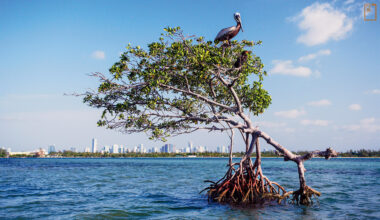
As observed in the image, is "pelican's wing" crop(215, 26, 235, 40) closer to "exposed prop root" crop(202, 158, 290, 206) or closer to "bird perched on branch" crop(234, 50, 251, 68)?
"bird perched on branch" crop(234, 50, 251, 68)

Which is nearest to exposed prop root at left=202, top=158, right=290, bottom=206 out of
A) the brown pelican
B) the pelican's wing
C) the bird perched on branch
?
the bird perched on branch

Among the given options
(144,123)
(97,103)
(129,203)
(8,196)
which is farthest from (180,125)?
(8,196)

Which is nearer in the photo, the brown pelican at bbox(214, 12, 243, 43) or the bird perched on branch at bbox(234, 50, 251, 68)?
the bird perched on branch at bbox(234, 50, 251, 68)

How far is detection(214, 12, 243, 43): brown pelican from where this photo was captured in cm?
1109

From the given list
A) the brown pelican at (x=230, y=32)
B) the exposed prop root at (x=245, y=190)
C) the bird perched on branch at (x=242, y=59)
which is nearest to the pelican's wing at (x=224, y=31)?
the brown pelican at (x=230, y=32)

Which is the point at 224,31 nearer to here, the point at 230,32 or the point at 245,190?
the point at 230,32

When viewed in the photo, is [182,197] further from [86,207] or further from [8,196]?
[8,196]

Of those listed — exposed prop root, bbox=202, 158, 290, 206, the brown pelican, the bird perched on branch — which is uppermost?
the brown pelican

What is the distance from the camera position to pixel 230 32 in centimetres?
1113

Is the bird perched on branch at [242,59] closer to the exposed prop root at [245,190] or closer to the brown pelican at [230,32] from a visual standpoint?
the brown pelican at [230,32]

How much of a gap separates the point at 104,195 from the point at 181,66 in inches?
401

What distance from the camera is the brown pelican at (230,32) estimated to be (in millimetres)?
11094

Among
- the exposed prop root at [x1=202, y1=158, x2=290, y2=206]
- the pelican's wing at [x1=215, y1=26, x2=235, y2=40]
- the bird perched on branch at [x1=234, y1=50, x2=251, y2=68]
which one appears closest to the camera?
the bird perched on branch at [x1=234, y1=50, x2=251, y2=68]

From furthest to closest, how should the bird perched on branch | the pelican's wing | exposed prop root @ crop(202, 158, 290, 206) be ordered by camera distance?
exposed prop root @ crop(202, 158, 290, 206), the pelican's wing, the bird perched on branch
